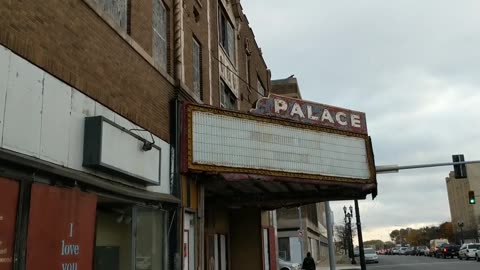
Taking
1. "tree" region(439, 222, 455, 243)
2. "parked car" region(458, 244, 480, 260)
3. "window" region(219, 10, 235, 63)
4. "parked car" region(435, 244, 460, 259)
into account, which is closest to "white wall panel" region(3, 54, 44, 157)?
"window" region(219, 10, 235, 63)

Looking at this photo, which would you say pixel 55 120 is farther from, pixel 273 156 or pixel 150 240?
pixel 273 156

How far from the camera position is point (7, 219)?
6188 mm

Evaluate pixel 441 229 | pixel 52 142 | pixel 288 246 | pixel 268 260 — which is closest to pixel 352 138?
pixel 268 260

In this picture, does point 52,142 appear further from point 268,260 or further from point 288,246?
point 288,246

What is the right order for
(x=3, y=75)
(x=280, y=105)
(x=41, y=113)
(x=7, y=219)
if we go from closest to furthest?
(x=7, y=219)
(x=3, y=75)
(x=41, y=113)
(x=280, y=105)

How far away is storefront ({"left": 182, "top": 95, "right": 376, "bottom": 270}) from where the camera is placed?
12.3m

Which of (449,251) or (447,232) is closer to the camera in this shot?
(449,251)

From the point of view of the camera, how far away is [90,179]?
26.3 feet

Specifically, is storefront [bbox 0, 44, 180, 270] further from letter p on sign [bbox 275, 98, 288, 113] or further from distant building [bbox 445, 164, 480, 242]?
distant building [bbox 445, 164, 480, 242]

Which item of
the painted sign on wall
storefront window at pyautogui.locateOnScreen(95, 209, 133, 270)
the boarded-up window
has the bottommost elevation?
storefront window at pyautogui.locateOnScreen(95, 209, 133, 270)

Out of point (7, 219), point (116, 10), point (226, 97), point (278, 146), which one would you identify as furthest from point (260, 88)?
point (7, 219)

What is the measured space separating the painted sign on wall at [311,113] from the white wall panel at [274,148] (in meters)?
0.37

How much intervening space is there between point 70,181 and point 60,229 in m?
0.72

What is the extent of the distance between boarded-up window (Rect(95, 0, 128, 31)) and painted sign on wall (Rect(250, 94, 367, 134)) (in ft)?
14.9
